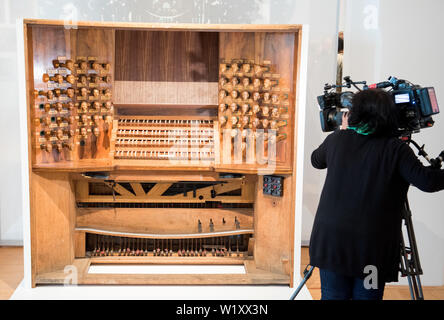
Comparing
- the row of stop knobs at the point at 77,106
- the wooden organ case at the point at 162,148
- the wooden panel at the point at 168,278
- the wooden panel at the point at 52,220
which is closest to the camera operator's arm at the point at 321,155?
the wooden organ case at the point at 162,148

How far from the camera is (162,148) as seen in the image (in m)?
2.89

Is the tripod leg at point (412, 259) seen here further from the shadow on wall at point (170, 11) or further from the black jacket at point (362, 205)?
the shadow on wall at point (170, 11)

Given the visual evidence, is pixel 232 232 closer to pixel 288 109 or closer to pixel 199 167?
pixel 199 167

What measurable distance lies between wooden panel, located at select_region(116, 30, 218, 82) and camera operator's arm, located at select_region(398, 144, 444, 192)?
1.80m

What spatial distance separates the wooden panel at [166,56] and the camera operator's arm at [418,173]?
1796 mm

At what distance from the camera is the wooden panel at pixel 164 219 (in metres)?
3.03

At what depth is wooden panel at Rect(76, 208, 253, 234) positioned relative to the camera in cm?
303

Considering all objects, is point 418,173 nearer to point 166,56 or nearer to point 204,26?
point 204,26

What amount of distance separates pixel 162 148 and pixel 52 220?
92 cm

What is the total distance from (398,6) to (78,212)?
264cm

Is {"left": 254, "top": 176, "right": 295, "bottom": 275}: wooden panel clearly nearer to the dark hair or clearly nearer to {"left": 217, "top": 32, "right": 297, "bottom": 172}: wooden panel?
{"left": 217, "top": 32, "right": 297, "bottom": 172}: wooden panel
